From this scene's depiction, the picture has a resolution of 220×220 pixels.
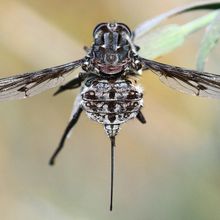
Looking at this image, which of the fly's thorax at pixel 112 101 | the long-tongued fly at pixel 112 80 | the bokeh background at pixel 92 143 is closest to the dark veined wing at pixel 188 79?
the long-tongued fly at pixel 112 80

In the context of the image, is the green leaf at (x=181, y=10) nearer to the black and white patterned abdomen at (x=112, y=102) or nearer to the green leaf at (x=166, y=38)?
the green leaf at (x=166, y=38)

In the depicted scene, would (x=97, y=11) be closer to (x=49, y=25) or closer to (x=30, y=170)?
(x=49, y=25)

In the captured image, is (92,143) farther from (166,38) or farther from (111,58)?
(111,58)

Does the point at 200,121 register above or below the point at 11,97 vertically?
above

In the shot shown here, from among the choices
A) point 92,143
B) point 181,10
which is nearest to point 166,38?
point 181,10

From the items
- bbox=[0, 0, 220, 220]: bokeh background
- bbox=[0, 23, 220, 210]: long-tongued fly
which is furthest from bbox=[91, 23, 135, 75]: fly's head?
bbox=[0, 0, 220, 220]: bokeh background

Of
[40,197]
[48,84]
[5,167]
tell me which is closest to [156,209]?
[40,197]

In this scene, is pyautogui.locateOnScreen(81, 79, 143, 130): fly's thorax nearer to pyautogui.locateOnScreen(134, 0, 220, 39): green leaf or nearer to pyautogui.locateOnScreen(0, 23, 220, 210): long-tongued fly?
pyautogui.locateOnScreen(0, 23, 220, 210): long-tongued fly
